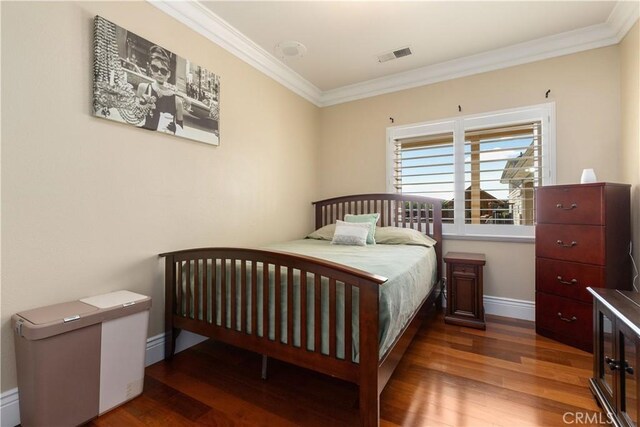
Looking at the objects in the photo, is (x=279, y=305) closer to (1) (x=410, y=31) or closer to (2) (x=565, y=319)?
(2) (x=565, y=319)

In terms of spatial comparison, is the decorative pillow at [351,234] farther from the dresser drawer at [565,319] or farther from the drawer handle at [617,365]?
the drawer handle at [617,365]

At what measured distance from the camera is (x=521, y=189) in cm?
276

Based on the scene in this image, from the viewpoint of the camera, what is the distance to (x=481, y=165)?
2.94 m

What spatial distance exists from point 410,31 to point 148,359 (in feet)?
10.6

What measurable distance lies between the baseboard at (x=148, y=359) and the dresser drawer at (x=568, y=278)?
2802 mm

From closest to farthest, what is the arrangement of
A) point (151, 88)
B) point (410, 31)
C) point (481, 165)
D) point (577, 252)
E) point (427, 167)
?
point (151, 88) < point (577, 252) < point (410, 31) < point (481, 165) < point (427, 167)

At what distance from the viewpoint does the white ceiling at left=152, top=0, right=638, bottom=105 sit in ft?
7.16

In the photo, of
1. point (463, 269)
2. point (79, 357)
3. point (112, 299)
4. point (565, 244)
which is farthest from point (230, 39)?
point (565, 244)

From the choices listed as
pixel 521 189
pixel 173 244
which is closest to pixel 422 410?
pixel 173 244

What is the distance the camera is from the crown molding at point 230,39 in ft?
6.94

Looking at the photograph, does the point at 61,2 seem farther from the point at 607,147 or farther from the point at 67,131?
the point at 607,147

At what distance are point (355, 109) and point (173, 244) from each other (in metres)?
2.67

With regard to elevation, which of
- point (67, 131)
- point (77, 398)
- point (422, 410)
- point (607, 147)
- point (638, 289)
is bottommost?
point (422, 410)

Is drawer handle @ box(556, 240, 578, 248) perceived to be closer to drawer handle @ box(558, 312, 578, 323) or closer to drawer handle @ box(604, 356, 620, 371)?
drawer handle @ box(558, 312, 578, 323)
